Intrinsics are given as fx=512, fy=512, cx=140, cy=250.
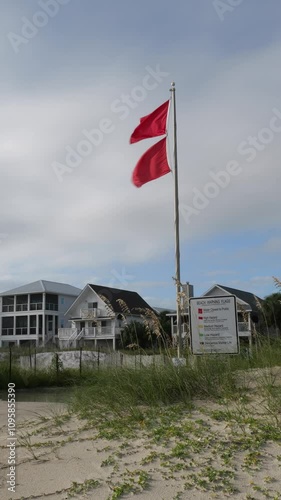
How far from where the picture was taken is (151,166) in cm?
1231

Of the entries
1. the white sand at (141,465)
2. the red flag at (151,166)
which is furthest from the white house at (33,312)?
the white sand at (141,465)

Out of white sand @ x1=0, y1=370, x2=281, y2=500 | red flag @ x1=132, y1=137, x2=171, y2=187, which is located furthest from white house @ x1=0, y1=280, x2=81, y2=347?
white sand @ x1=0, y1=370, x2=281, y2=500

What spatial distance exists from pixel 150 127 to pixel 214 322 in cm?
556

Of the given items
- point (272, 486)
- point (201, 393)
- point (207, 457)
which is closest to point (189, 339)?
point (201, 393)

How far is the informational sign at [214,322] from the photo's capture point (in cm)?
908

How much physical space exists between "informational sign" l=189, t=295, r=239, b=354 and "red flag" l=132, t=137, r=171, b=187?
3.83m

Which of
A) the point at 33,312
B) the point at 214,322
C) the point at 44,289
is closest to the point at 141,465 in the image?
the point at 214,322

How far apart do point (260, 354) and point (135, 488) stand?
3.65 m

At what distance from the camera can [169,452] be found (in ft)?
17.0

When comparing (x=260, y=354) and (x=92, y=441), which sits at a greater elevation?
(x=260, y=354)

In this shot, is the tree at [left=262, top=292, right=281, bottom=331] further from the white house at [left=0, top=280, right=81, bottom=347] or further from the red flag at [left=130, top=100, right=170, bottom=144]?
the white house at [left=0, top=280, right=81, bottom=347]

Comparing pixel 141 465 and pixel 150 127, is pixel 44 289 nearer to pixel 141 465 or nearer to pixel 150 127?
pixel 150 127

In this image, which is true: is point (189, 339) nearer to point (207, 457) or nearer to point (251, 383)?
point (251, 383)

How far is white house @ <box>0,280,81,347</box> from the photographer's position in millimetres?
61500
